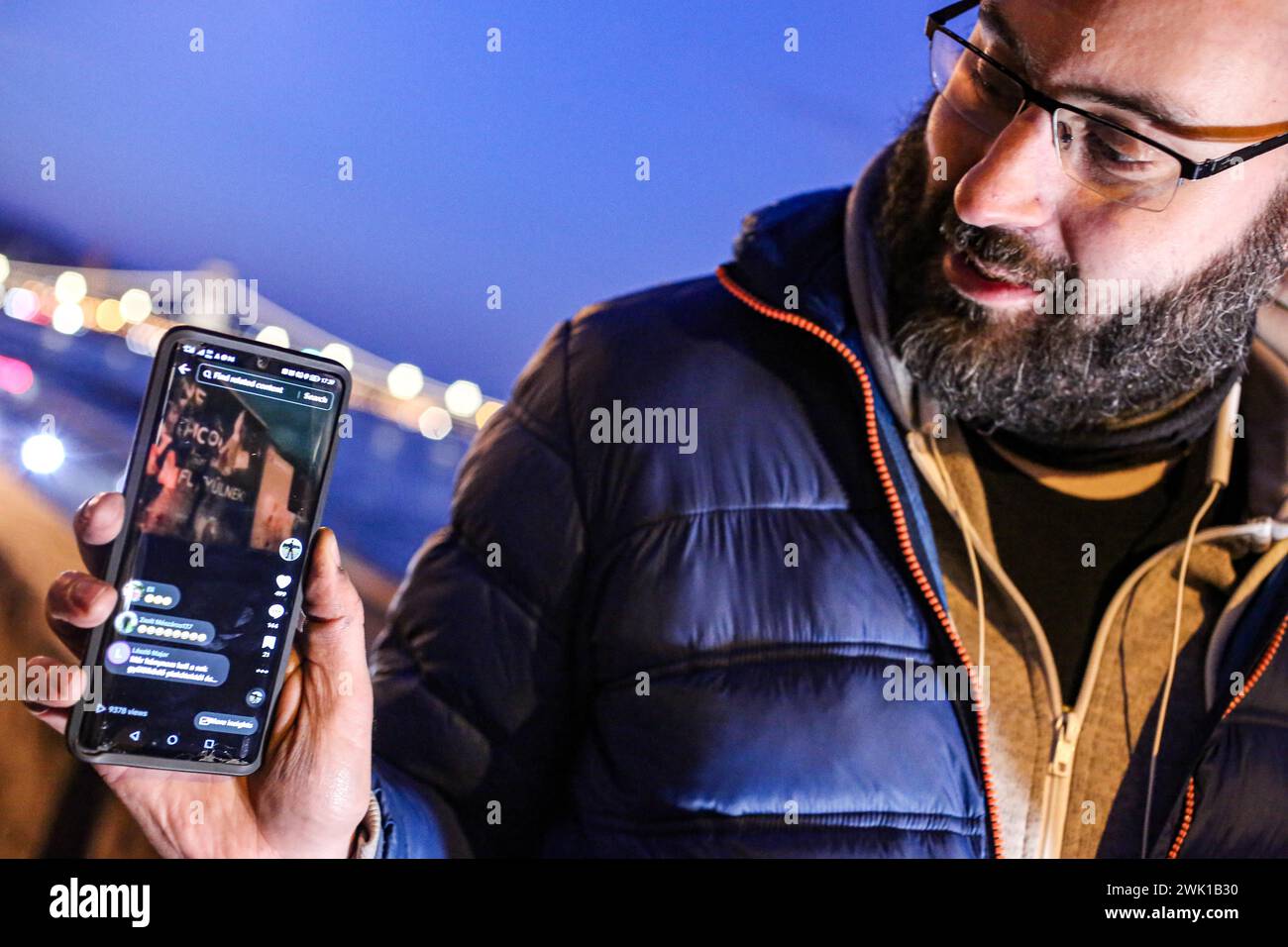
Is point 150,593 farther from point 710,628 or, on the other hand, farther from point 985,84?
point 985,84

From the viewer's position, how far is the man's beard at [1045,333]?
2.93 feet

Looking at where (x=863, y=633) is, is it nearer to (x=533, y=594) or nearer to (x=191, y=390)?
(x=533, y=594)

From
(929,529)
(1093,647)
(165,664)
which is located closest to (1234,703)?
(1093,647)

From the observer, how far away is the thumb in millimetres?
719

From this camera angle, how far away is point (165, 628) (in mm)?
735

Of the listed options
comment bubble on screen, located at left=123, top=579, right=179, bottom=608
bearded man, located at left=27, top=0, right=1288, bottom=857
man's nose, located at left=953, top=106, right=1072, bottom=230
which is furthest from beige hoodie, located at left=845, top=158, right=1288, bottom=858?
comment bubble on screen, located at left=123, top=579, right=179, bottom=608

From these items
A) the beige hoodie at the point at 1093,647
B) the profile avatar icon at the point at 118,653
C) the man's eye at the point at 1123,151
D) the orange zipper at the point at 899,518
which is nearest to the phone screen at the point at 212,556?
the profile avatar icon at the point at 118,653

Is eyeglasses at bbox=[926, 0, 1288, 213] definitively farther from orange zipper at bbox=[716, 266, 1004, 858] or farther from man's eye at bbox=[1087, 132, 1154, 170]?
orange zipper at bbox=[716, 266, 1004, 858]

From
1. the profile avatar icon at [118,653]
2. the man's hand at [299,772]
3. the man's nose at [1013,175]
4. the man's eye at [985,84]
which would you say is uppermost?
the man's eye at [985,84]

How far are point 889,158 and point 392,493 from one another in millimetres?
786

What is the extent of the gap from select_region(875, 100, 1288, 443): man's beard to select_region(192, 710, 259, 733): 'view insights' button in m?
0.60

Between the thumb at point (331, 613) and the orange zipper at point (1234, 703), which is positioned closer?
the thumb at point (331, 613)

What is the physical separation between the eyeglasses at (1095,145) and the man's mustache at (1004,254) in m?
0.06

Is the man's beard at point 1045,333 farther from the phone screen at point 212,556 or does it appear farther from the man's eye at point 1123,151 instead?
the phone screen at point 212,556
